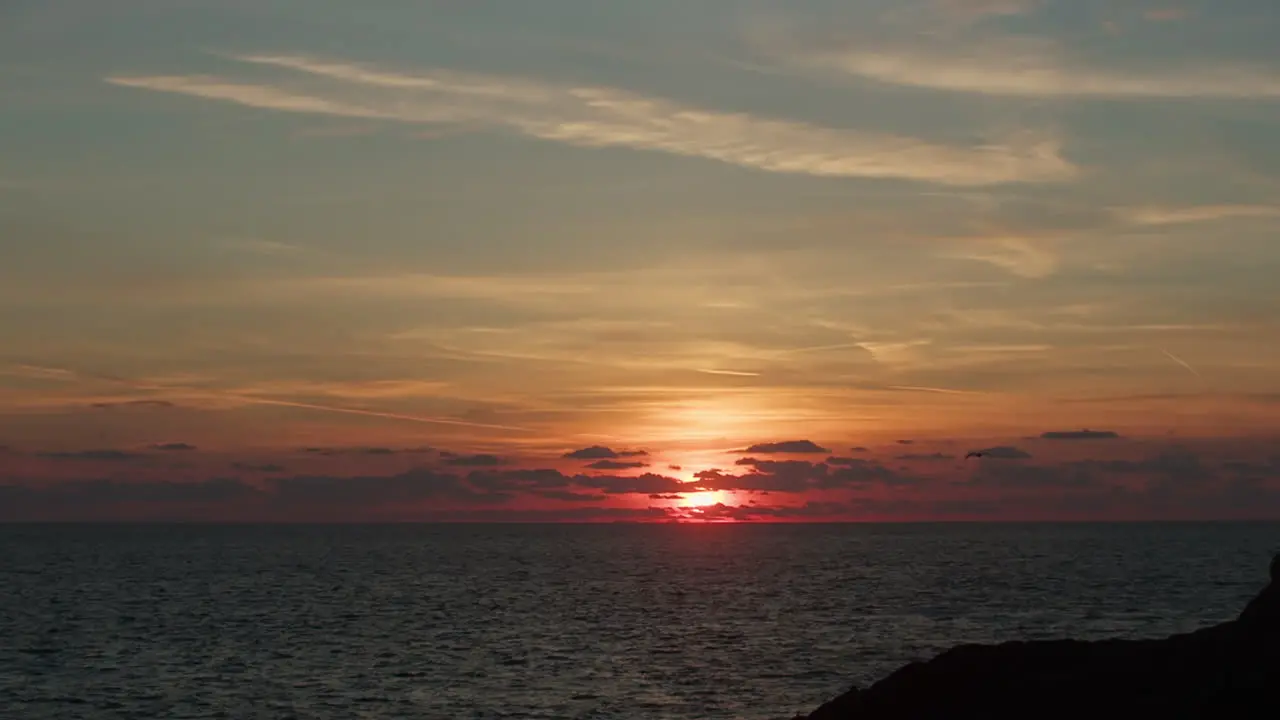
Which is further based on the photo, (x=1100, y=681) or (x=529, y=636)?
(x=529, y=636)

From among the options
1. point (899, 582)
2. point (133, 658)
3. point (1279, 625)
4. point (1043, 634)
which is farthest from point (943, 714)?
point (899, 582)

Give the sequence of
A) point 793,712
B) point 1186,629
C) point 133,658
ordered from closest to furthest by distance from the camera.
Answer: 1. point 793,712
2. point 133,658
3. point 1186,629

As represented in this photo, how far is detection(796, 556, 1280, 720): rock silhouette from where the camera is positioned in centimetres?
2777

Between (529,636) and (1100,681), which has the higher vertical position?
(1100,681)

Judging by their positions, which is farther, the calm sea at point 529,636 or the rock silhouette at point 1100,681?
the calm sea at point 529,636

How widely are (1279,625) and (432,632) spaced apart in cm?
7304

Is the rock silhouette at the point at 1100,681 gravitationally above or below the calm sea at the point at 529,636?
above

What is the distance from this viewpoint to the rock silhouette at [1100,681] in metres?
27.8

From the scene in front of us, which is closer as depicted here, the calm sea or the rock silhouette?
the rock silhouette

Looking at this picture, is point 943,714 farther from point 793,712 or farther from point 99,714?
point 99,714

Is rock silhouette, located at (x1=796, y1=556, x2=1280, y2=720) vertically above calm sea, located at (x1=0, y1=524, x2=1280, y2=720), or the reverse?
rock silhouette, located at (x1=796, y1=556, x2=1280, y2=720)

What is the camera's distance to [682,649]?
82438mm

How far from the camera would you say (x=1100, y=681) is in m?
30.0

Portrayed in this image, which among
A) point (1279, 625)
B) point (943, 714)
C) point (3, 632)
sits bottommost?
point (3, 632)
